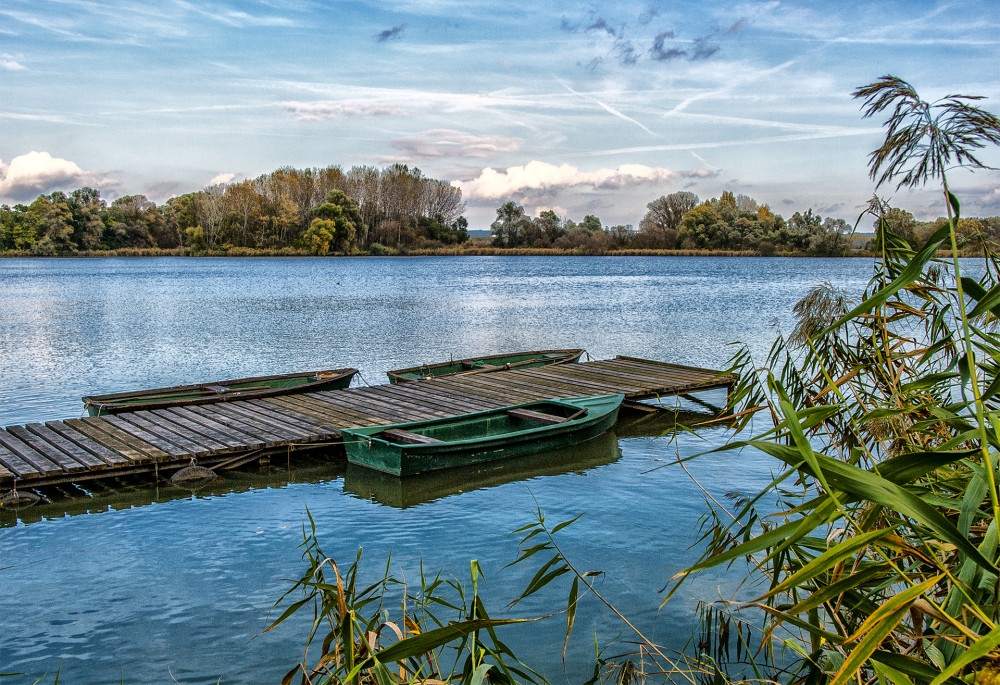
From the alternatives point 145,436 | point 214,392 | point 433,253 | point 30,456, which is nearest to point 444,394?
point 214,392

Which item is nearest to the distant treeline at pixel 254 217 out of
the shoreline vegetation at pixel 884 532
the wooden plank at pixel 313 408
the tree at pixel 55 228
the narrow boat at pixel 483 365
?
the tree at pixel 55 228

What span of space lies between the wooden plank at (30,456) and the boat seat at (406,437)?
11.9ft

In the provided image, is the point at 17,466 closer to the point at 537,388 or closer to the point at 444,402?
the point at 444,402

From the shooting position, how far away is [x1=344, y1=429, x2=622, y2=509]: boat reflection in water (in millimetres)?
9148

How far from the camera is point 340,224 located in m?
87.9

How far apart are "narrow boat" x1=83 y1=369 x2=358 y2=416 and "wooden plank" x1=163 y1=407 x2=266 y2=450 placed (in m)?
A: 0.41

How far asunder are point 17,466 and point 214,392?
453 centimetres

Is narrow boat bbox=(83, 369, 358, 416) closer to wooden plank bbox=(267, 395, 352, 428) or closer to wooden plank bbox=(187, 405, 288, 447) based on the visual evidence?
wooden plank bbox=(267, 395, 352, 428)

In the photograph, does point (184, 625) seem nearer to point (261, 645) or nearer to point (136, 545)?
point (261, 645)

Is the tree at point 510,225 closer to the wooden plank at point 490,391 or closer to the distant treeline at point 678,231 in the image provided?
the distant treeline at point 678,231

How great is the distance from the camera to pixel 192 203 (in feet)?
298

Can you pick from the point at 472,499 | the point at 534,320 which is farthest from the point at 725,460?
the point at 534,320

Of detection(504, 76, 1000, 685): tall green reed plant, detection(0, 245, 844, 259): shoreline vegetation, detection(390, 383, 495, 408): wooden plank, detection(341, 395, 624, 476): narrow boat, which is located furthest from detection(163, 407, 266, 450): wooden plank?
detection(0, 245, 844, 259): shoreline vegetation

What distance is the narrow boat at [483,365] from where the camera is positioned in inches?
585
